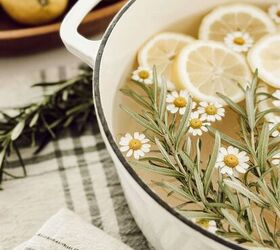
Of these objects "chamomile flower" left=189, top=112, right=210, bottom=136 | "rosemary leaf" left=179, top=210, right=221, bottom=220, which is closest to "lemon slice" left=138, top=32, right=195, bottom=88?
"chamomile flower" left=189, top=112, right=210, bottom=136

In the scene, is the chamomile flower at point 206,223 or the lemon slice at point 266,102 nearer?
the chamomile flower at point 206,223

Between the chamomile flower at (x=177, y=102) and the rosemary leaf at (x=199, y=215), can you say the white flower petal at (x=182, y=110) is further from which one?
the rosemary leaf at (x=199, y=215)

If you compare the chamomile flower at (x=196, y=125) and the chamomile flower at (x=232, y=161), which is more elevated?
the chamomile flower at (x=196, y=125)

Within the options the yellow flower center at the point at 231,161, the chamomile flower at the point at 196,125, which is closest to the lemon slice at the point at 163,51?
the chamomile flower at the point at 196,125

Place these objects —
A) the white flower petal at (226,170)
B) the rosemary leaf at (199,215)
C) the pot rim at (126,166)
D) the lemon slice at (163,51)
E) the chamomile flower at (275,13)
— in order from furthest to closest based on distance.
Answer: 1. the chamomile flower at (275,13)
2. the lemon slice at (163,51)
3. the white flower petal at (226,170)
4. the rosemary leaf at (199,215)
5. the pot rim at (126,166)

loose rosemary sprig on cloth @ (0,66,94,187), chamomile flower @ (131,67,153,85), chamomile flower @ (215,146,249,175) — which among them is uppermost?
chamomile flower @ (131,67,153,85)

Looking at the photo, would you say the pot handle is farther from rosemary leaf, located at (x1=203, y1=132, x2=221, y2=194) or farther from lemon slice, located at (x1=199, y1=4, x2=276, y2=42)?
lemon slice, located at (x1=199, y1=4, x2=276, y2=42)

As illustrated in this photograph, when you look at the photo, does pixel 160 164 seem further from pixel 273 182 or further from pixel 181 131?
pixel 273 182
